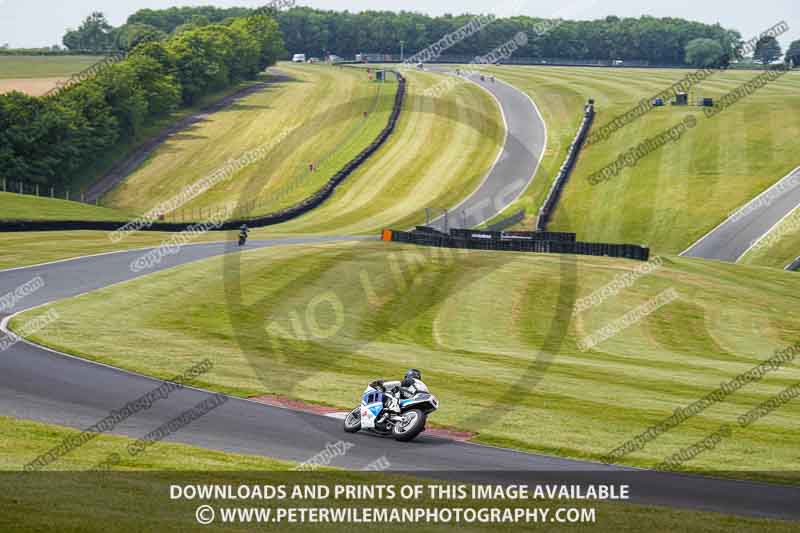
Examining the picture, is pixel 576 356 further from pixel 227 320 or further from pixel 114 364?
pixel 114 364

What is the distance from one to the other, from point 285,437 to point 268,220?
61.7 m

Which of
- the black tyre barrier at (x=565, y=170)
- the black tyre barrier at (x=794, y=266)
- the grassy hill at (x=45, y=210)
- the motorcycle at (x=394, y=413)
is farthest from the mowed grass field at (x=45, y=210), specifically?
the motorcycle at (x=394, y=413)

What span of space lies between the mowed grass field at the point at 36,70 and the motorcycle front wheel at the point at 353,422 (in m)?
121

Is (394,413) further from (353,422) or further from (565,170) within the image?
(565,170)

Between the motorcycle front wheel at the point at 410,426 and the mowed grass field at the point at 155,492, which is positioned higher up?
the mowed grass field at the point at 155,492

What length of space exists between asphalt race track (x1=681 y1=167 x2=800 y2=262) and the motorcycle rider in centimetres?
5415

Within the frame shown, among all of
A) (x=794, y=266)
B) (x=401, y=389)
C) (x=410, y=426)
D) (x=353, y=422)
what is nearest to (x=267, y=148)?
(x=794, y=266)

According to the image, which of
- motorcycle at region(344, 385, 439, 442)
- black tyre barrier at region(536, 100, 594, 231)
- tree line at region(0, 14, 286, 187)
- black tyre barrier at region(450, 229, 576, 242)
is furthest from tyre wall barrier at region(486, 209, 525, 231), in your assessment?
motorcycle at region(344, 385, 439, 442)

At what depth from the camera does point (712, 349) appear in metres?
44.0

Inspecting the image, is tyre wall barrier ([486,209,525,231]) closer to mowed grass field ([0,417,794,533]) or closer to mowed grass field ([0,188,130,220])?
mowed grass field ([0,188,130,220])

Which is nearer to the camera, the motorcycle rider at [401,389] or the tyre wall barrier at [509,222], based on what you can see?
the motorcycle rider at [401,389]

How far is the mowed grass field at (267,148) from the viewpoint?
102075mm

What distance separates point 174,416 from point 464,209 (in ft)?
227

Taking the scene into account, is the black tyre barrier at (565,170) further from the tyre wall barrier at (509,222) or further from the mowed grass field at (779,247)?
the mowed grass field at (779,247)
